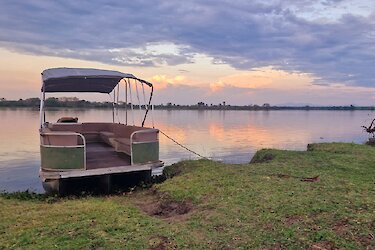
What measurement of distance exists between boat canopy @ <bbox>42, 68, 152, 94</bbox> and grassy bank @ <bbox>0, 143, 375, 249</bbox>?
3.34 m

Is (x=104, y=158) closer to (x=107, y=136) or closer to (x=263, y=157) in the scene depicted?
(x=107, y=136)

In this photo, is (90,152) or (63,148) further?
(90,152)

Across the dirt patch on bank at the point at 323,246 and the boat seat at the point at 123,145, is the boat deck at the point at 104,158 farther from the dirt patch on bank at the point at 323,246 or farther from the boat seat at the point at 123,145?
the dirt patch on bank at the point at 323,246

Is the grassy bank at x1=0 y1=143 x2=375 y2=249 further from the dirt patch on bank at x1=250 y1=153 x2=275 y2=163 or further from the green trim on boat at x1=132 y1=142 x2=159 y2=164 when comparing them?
the dirt patch on bank at x1=250 y1=153 x2=275 y2=163

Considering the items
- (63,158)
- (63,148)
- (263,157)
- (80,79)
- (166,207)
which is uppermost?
(80,79)

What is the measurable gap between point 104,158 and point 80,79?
3215 mm

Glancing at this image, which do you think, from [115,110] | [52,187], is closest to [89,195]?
[52,187]

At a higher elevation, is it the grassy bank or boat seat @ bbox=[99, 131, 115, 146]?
boat seat @ bbox=[99, 131, 115, 146]

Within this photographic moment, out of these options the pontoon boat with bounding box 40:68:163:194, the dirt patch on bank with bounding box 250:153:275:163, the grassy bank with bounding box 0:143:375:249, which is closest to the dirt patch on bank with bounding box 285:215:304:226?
the grassy bank with bounding box 0:143:375:249

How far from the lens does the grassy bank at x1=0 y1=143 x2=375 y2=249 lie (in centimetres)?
538

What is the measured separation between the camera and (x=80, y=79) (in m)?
13.0

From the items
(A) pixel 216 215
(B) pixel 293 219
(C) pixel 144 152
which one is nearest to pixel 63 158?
(C) pixel 144 152

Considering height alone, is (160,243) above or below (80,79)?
below

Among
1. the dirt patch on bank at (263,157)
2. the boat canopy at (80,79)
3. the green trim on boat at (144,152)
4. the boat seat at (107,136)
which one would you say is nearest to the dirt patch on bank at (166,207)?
the green trim on boat at (144,152)
